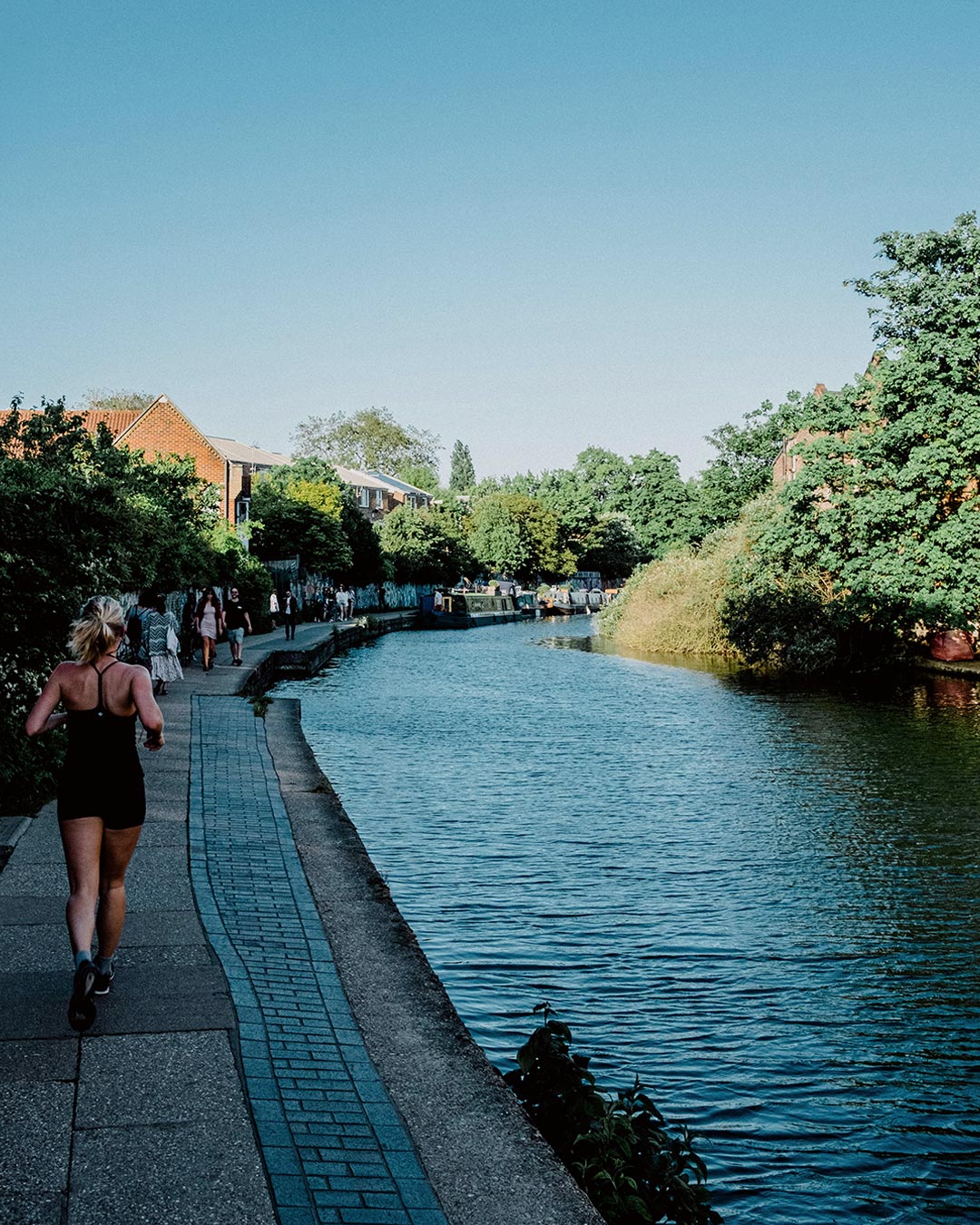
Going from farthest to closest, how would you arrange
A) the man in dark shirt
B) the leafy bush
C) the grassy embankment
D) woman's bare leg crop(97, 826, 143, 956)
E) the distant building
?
the distant building < the grassy embankment < the man in dark shirt < the leafy bush < woman's bare leg crop(97, 826, 143, 956)

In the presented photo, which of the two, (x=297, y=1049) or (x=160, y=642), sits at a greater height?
(x=160, y=642)

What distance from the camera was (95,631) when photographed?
5.69m

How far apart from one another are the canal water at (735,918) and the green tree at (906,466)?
11.2m

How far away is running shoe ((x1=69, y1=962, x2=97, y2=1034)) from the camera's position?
5.23 metres

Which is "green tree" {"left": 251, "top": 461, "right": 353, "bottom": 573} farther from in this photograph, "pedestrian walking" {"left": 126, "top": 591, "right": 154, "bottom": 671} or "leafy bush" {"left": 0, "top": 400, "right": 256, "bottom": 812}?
→ "leafy bush" {"left": 0, "top": 400, "right": 256, "bottom": 812}

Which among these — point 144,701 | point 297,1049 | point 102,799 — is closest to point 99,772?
point 102,799

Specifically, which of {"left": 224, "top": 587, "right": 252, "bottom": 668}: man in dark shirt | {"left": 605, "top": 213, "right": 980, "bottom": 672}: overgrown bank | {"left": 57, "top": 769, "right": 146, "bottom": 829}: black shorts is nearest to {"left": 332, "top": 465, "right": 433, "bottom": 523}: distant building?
{"left": 605, "top": 213, "right": 980, "bottom": 672}: overgrown bank

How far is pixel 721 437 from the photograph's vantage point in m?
65.7

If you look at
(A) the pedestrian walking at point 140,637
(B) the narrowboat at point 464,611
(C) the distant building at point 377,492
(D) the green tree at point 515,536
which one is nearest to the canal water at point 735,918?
(A) the pedestrian walking at point 140,637

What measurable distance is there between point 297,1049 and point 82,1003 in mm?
899

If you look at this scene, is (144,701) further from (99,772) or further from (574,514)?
(574,514)

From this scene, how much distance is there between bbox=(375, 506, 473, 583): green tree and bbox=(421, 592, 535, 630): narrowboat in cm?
610

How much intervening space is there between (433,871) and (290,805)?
165 centimetres

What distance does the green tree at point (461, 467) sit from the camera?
176 meters
